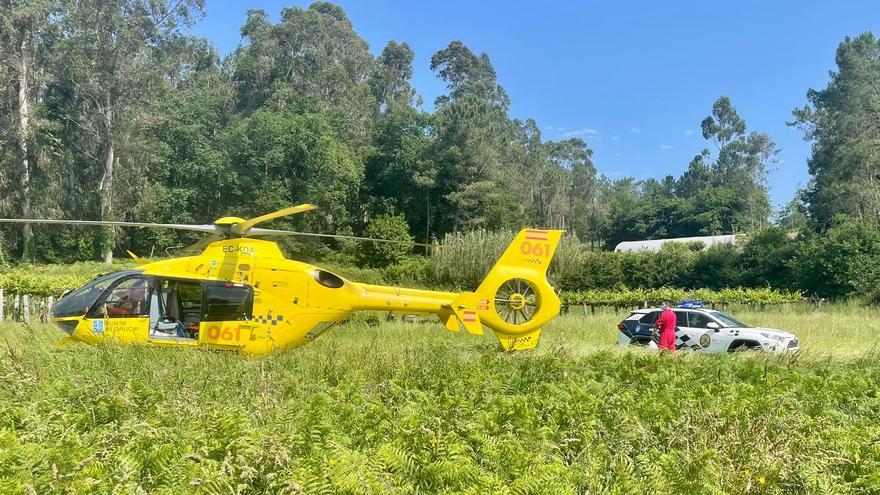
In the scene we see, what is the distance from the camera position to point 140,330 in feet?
34.4

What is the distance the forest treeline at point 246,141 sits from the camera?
148 feet

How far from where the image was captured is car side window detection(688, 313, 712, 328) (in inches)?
588

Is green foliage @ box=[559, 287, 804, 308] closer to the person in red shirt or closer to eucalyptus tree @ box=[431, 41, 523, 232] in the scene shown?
the person in red shirt

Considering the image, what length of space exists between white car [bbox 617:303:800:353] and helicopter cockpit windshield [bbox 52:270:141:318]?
1094cm

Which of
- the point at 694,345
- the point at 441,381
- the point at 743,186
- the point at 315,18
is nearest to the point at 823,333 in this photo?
the point at 694,345

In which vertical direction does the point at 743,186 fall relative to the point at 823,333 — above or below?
above

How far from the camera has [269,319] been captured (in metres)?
11.0

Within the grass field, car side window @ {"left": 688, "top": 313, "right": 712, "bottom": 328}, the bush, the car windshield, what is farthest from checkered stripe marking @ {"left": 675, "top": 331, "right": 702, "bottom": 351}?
the bush

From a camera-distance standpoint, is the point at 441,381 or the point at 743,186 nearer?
the point at 441,381

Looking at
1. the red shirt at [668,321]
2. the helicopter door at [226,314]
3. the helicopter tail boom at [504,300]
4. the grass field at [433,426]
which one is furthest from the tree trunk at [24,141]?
the red shirt at [668,321]

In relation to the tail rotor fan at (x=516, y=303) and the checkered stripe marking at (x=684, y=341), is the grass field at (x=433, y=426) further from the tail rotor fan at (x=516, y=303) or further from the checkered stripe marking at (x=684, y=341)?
the checkered stripe marking at (x=684, y=341)

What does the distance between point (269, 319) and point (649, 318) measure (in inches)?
369

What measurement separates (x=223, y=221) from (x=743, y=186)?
88560 millimetres

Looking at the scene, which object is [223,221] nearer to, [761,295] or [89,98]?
[761,295]
